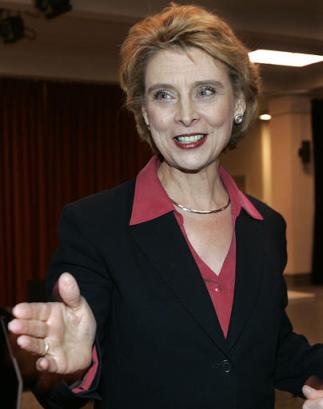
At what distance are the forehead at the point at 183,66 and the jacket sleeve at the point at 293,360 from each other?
55 cm

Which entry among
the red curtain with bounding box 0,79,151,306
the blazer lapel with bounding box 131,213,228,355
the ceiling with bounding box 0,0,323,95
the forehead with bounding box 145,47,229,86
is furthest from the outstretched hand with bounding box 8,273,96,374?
the red curtain with bounding box 0,79,151,306

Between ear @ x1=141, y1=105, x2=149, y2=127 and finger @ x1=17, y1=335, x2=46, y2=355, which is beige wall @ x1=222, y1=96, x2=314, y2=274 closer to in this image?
ear @ x1=141, y1=105, x2=149, y2=127

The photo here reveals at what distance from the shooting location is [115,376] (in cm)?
144

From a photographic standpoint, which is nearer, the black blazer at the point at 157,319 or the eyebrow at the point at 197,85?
the black blazer at the point at 157,319

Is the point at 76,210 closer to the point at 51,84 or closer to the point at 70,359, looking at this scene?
the point at 70,359

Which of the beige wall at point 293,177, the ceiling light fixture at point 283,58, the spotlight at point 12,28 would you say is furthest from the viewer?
the beige wall at point 293,177

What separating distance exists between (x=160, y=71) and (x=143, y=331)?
1.99 feet

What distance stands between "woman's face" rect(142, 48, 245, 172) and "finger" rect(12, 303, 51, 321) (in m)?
0.58

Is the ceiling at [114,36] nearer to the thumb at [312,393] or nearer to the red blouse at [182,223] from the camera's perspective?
the red blouse at [182,223]

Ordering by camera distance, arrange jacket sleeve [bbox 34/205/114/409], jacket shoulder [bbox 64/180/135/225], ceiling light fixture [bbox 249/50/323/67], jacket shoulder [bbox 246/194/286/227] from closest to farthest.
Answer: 1. jacket sleeve [bbox 34/205/114/409]
2. jacket shoulder [bbox 64/180/135/225]
3. jacket shoulder [bbox 246/194/286/227]
4. ceiling light fixture [bbox 249/50/323/67]

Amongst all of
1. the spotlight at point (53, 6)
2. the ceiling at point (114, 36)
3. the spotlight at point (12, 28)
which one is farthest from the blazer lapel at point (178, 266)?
the spotlight at point (12, 28)

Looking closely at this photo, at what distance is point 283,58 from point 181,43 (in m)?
6.68

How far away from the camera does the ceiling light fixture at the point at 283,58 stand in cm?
747

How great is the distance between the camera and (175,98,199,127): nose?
59.7 inches
